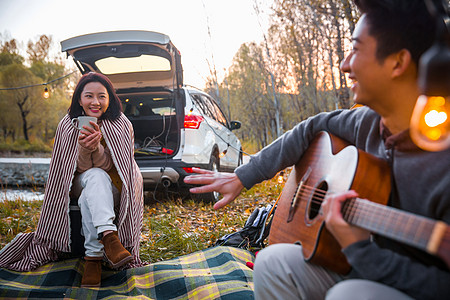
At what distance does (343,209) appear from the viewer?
3.83ft

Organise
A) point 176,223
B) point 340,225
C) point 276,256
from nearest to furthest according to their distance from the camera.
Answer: point 340,225 → point 276,256 → point 176,223

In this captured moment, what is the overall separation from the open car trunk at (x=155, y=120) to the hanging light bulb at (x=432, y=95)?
13.9 ft

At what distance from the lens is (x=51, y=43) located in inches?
1463

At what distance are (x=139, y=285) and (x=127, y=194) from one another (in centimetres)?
71

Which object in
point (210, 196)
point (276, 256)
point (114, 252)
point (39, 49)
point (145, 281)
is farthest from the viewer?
point (39, 49)

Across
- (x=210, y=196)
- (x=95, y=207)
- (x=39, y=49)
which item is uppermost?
(x=39, y=49)

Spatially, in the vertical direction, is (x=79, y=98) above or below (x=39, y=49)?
below

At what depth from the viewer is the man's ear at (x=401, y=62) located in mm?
1167

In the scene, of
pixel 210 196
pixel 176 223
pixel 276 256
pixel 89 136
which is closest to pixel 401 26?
pixel 276 256

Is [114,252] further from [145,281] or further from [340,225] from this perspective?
[340,225]

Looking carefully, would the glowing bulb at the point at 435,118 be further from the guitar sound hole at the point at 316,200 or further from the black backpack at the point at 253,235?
the black backpack at the point at 253,235

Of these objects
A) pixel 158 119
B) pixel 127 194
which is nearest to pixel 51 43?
pixel 158 119

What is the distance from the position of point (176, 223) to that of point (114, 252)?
5.71 ft

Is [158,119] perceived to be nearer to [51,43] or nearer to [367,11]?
[367,11]
